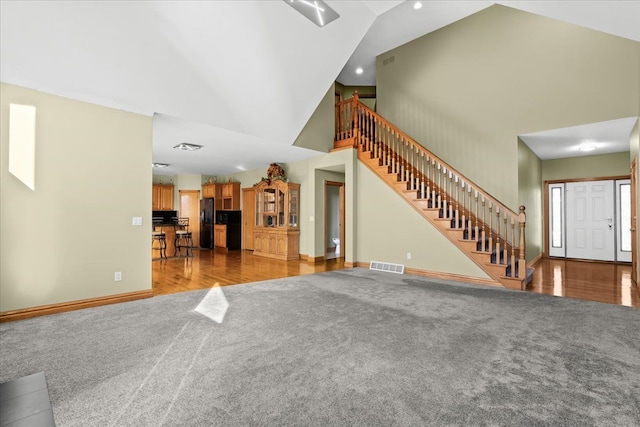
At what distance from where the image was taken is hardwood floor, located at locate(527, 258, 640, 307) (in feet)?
13.8

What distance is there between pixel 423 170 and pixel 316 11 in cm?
387

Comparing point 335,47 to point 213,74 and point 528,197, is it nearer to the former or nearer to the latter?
point 213,74

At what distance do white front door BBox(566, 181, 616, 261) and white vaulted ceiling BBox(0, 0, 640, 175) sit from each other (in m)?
5.31

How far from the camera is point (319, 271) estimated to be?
20.3 ft

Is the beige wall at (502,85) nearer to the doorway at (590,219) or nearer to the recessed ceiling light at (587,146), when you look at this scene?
the recessed ceiling light at (587,146)

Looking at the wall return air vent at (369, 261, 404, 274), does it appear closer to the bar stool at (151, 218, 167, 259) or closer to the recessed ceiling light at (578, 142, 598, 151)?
the recessed ceiling light at (578, 142, 598, 151)

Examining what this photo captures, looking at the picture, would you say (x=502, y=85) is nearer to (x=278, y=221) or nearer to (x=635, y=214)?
(x=635, y=214)

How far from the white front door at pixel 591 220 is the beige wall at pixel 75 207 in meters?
9.74

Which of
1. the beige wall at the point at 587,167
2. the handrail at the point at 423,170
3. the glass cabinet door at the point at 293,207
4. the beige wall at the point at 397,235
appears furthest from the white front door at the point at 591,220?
the glass cabinet door at the point at 293,207

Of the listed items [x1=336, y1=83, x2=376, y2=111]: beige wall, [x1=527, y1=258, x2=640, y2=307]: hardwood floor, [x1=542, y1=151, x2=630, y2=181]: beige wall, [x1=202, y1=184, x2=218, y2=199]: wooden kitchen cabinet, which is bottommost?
[x1=527, y1=258, x2=640, y2=307]: hardwood floor

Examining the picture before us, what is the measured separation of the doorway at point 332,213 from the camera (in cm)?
803

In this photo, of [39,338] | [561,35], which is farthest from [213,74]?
[561,35]

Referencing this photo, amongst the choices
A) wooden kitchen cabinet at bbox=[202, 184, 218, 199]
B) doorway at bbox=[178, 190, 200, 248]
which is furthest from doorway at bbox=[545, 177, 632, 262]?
doorway at bbox=[178, 190, 200, 248]

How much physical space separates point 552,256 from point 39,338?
10.4m
